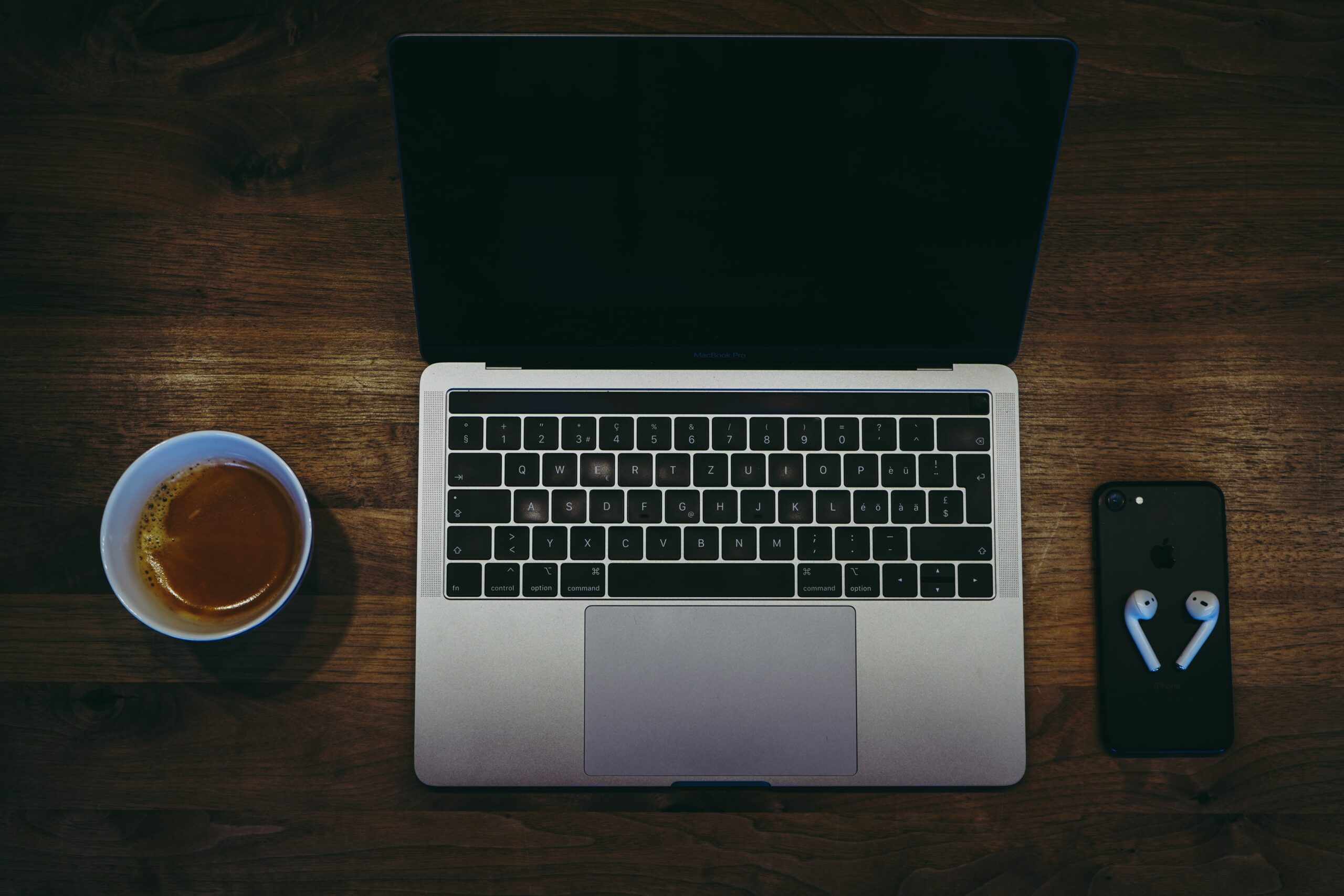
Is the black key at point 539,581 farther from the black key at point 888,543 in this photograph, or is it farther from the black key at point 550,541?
the black key at point 888,543

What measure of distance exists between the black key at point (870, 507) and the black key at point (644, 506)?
0.19 meters

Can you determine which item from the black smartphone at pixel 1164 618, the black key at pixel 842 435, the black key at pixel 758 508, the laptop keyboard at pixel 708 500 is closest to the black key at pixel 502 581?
the laptop keyboard at pixel 708 500

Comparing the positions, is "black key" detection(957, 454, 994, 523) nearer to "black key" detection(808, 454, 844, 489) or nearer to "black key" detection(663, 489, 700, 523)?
"black key" detection(808, 454, 844, 489)

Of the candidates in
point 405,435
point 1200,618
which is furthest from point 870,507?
point 405,435

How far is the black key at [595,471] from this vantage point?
2.66 feet

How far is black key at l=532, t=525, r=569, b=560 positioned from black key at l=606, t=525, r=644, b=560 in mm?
43

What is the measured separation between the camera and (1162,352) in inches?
34.0

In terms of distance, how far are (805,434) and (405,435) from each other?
41 cm

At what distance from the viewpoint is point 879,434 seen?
816 mm

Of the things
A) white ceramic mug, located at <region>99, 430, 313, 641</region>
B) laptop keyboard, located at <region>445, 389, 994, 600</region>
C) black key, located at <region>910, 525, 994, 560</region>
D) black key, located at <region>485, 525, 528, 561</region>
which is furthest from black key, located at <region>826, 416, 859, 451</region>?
white ceramic mug, located at <region>99, 430, 313, 641</region>

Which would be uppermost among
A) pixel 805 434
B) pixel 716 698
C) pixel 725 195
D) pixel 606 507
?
pixel 725 195

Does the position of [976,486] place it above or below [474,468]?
above

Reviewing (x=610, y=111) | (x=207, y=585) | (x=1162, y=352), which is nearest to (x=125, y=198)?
(x=207, y=585)

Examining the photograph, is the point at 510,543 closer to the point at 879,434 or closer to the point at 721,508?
the point at 721,508
